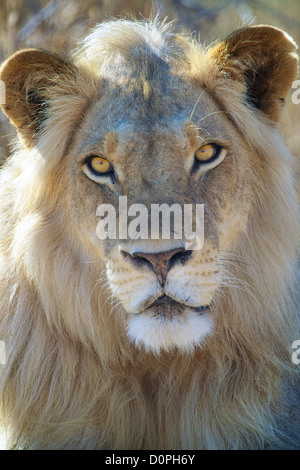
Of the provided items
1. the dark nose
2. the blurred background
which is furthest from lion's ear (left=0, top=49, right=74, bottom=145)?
the blurred background

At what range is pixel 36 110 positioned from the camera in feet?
11.4

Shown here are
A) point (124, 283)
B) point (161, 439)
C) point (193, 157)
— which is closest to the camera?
point (124, 283)

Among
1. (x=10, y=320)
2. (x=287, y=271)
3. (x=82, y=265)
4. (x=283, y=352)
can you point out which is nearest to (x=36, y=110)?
(x=82, y=265)

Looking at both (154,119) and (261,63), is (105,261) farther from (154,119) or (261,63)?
(261,63)

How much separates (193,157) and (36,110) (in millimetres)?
922

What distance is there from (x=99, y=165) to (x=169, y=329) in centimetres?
90

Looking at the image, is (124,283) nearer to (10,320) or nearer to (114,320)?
(114,320)

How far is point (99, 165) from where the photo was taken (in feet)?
10.5

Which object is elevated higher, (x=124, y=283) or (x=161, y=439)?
(x=124, y=283)
